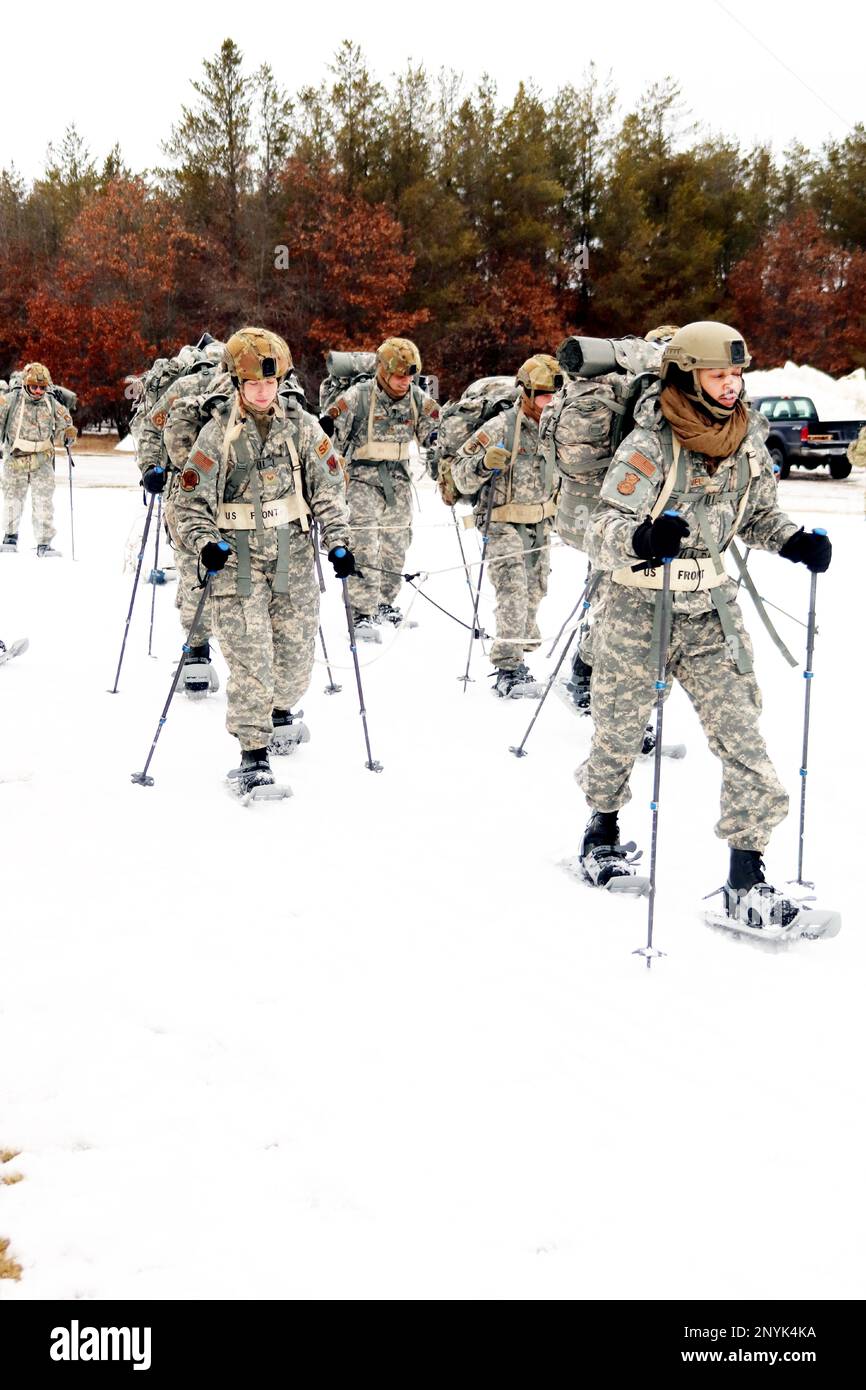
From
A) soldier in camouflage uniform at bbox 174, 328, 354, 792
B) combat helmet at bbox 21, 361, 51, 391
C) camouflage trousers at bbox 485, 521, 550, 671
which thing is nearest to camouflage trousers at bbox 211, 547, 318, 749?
soldier in camouflage uniform at bbox 174, 328, 354, 792

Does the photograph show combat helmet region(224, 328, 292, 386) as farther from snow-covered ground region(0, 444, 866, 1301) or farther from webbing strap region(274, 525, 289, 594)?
snow-covered ground region(0, 444, 866, 1301)

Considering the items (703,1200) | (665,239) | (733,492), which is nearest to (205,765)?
(733,492)

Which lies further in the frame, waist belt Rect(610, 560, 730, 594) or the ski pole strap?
the ski pole strap

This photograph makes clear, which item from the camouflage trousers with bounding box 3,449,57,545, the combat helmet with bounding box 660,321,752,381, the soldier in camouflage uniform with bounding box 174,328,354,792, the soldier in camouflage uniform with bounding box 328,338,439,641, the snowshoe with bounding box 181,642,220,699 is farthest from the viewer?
the camouflage trousers with bounding box 3,449,57,545

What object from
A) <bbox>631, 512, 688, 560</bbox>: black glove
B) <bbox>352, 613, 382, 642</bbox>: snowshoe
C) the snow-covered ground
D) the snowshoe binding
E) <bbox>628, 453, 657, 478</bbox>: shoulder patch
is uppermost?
<bbox>628, 453, 657, 478</bbox>: shoulder patch

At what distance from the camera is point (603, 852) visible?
5.43 meters

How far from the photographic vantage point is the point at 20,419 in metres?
14.8

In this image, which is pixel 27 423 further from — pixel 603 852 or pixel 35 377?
pixel 603 852

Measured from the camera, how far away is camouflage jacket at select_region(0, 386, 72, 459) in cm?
1475

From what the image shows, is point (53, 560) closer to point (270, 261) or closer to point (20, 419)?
point (20, 419)

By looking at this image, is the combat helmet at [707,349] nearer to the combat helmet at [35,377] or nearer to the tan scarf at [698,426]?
the tan scarf at [698,426]

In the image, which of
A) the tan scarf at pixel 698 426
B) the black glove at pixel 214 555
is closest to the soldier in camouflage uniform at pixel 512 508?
the black glove at pixel 214 555

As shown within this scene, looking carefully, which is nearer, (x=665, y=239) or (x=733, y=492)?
(x=733, y=492)
